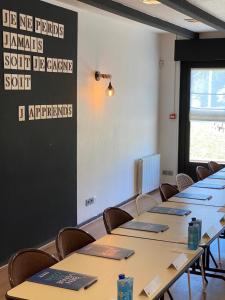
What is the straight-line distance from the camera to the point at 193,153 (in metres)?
9.24

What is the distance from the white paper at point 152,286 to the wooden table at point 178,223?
2.47 ft

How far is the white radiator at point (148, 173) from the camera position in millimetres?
8414

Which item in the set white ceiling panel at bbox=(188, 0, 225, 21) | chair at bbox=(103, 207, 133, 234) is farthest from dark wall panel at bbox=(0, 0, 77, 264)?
white ceiling panel at bbox=(188, 0, 225, 21)

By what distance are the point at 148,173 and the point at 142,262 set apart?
5509 millimetres

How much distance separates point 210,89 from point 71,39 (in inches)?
143

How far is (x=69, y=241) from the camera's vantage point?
3.65m

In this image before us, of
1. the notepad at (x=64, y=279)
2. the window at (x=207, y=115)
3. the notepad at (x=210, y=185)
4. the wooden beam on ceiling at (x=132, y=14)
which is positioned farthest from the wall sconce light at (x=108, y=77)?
the notepad at (x=64, y=279)

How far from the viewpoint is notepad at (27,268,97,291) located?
2740 millimetres

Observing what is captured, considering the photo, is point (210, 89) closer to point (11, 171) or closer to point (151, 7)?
point (151, 7)

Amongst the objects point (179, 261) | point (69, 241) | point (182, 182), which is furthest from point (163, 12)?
point (179, 261)

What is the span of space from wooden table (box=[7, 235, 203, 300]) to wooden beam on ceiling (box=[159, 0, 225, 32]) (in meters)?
2.60

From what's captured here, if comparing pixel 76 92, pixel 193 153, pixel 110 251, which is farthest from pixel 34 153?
pixel 193 153

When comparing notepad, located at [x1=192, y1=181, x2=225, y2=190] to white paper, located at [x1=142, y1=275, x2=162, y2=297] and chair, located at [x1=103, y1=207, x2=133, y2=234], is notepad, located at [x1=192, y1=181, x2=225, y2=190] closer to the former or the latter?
chair, located at [x1=103, y1=207, x2=133, y2=234]

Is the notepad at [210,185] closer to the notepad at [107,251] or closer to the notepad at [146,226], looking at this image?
the notepad at [146,226]
